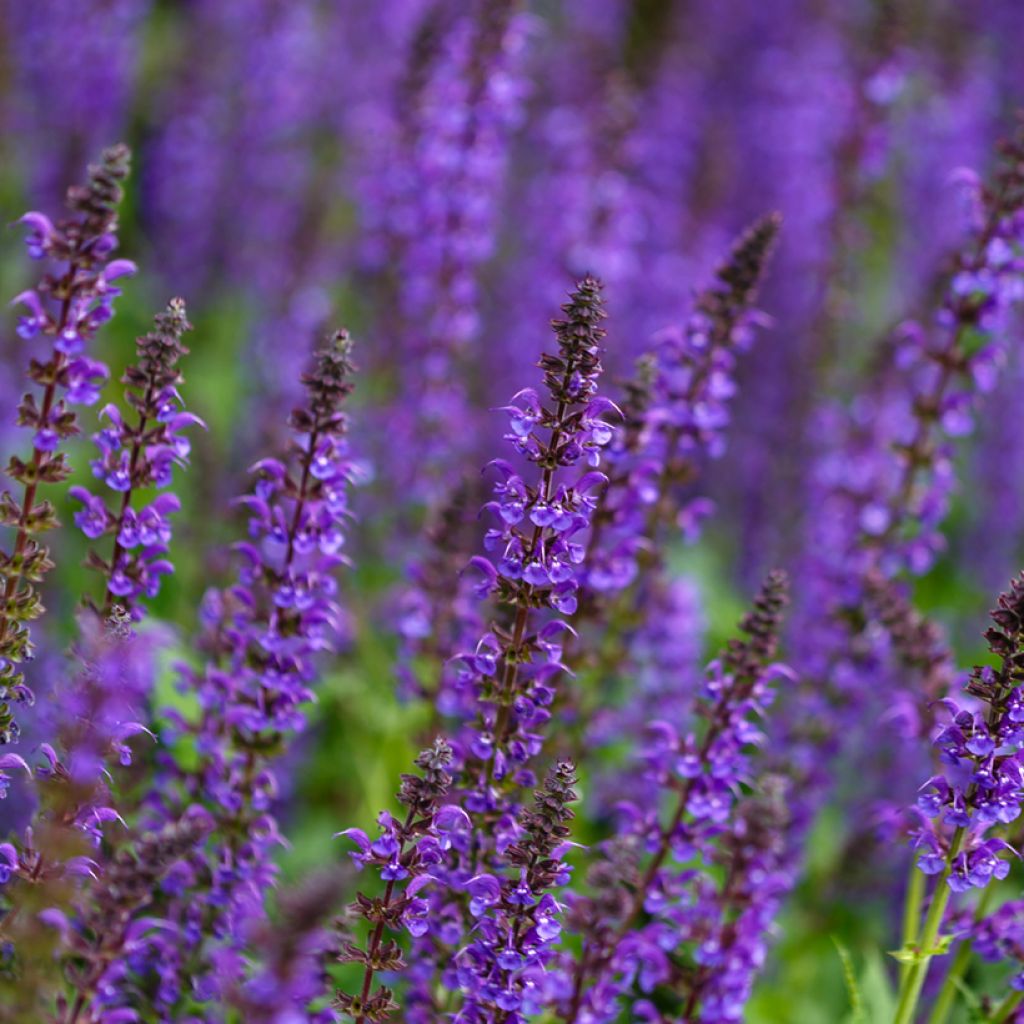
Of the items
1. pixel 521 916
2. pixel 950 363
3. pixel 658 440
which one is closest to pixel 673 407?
pixel 658 440

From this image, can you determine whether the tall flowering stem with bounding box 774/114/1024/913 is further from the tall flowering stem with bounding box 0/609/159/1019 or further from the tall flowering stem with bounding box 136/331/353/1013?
the tall flowering stem with bounding box 0/609/159/1019

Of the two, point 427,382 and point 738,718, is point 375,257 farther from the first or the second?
point 738,718

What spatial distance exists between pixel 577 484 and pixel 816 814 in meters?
3.53

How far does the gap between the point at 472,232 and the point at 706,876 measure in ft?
15.3

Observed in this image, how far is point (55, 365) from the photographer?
431cm

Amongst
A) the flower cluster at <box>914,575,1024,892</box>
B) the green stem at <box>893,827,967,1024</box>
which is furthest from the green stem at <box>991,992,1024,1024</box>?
the flower cluster at <box>914,575,1024,892</box>

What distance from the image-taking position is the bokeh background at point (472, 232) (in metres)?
7.98

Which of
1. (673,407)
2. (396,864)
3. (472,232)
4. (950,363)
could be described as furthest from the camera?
(472,232)

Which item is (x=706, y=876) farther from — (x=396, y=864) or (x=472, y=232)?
(x=472, y=232)

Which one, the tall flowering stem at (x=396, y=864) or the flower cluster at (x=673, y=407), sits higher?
the flower cluster at (x=673, y=407)

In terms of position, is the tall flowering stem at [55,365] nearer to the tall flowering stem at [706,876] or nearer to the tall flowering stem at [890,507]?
the tall flowering stem at [706,876]

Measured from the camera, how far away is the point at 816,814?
7336 mm

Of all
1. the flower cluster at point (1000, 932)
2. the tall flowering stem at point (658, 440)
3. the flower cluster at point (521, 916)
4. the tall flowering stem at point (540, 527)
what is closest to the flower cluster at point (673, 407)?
the tall flowering stem at point (658, 440)

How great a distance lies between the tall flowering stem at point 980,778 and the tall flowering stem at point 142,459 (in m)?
2.70
